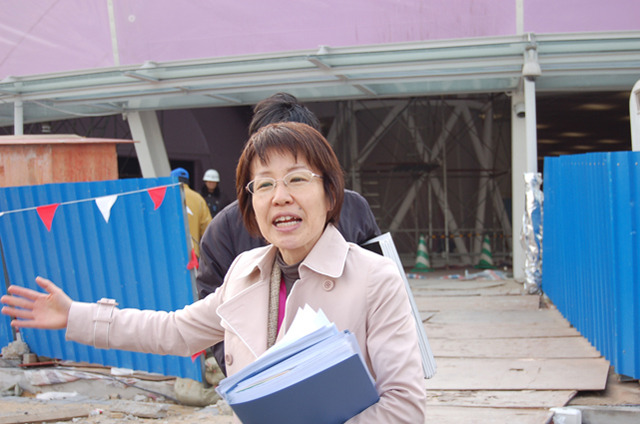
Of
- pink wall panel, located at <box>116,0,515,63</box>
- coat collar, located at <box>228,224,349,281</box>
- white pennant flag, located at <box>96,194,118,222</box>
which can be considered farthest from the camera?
pink wall panel, located at <box>116,0,515,63</box>

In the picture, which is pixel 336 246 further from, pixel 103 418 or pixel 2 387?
pixel 2 387

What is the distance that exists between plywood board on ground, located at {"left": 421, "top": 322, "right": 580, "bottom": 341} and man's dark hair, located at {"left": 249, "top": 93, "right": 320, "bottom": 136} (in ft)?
14.6

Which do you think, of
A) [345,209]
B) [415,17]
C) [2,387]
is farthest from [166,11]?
[345,209]

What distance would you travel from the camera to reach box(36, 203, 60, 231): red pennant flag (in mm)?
5844

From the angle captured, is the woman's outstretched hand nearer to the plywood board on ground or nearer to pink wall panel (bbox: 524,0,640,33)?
the plywood board on ground

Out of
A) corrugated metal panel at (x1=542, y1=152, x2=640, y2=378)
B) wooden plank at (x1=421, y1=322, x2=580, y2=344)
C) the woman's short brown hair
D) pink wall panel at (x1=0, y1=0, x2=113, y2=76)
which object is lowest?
wooden plank at (x1=421, y1=322, x2=580, y2=344)

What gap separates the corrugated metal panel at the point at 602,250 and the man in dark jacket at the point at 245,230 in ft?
8.59

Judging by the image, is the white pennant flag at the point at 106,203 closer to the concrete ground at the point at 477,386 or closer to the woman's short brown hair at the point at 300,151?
the concrete ground at the point at 477,386

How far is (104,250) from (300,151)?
4438 millimetres

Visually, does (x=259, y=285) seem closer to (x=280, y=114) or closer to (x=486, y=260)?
(x=280, y=114)

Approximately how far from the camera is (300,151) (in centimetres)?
175

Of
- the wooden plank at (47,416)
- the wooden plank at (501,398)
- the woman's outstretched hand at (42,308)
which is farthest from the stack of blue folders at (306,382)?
the wooden plank at (47,416)

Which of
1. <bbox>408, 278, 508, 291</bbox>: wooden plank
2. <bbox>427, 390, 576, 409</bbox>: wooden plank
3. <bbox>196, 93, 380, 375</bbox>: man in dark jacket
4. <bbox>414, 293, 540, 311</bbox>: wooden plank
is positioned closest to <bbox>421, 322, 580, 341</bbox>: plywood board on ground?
A: <bbox>414, 293, 540, 311</bbox>: wooden plank

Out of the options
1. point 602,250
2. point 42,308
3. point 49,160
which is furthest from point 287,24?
point 42,308
